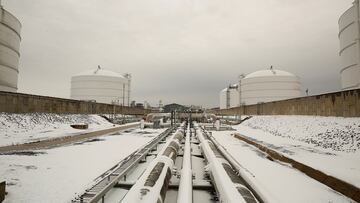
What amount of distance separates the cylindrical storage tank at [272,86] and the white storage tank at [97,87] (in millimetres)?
26193

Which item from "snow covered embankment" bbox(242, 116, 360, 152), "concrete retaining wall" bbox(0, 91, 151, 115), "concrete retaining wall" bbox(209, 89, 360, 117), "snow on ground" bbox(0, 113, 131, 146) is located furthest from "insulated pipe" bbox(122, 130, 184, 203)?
"concrete retaining wall" bbox(0, 91, 151, 115)

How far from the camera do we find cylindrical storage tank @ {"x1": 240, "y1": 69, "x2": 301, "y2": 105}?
41.8 metres

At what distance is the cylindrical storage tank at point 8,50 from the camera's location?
22855mm

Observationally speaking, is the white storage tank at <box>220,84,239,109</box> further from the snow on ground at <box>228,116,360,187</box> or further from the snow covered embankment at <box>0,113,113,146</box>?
the snow covered embankment at <box>0,113,113,146</box>

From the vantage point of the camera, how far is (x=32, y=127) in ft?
47.0

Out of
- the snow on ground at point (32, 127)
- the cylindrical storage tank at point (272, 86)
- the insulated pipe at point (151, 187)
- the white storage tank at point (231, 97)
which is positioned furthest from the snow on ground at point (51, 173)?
the white storage tank at point (231, 97)

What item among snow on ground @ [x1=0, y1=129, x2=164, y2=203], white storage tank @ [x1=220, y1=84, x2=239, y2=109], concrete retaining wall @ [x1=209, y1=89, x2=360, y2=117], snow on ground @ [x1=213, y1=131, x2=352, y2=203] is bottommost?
snow on ground @ [x1=213, y1=131, x2=352, y2=203]

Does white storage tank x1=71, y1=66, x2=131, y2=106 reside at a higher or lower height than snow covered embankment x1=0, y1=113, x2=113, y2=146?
higher

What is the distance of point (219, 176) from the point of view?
4531 mm

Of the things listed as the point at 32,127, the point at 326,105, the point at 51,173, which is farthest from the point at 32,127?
the point at 326,105

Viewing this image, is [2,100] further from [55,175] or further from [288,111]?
[288,111]

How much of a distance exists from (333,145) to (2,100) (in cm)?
1729

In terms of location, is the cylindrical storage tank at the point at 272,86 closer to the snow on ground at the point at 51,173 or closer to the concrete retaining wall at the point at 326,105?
the concrete retaining wall at the point at 326,105

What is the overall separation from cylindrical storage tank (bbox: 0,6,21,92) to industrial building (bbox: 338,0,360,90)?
103 ft
